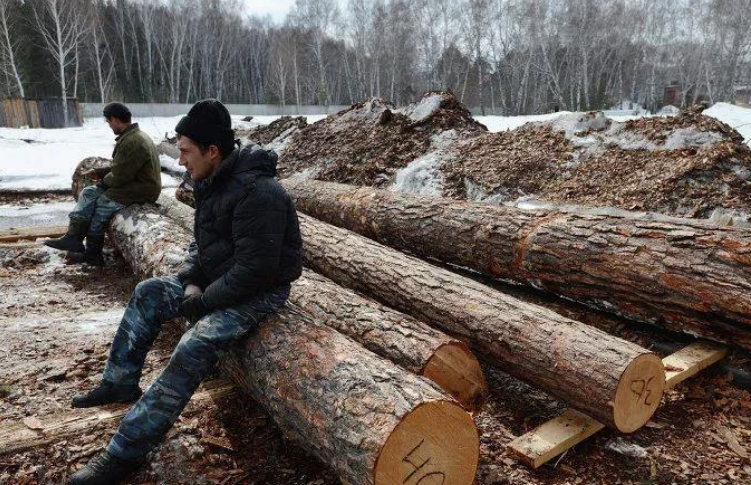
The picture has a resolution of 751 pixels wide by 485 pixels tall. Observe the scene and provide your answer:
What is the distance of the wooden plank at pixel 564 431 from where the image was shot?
2799 millimetres

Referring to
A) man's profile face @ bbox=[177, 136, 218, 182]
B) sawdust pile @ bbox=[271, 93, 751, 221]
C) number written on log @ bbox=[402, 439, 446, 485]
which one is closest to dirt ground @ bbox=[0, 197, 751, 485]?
number written on log @ bbox=[402, 439, 446, 485]

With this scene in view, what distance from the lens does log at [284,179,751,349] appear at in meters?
3.66

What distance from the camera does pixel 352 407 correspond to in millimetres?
2285

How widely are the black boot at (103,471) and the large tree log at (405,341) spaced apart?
1397 mm

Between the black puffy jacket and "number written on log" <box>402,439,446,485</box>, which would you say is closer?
"number written on log" <box>402,439,446,485</box>

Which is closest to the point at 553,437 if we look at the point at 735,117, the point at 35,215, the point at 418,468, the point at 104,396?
the point at 418,468

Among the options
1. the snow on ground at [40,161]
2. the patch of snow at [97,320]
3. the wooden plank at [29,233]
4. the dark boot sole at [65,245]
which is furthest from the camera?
the snow on ground at [40,161]

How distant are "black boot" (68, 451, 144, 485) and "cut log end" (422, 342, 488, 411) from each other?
1.68 metres

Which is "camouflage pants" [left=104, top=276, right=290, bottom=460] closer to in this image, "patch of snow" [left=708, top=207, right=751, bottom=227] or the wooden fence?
"patch of snow" [left=708, top=207, right=751, bottom=227]

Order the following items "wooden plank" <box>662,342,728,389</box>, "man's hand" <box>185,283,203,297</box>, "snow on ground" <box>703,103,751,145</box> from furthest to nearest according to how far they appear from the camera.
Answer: "snow on ground" <box>703,103,751,145</box> < "wooden plank" <box>662,342,728,389</box> < "man's hand" <box>185,283,203,297</box>

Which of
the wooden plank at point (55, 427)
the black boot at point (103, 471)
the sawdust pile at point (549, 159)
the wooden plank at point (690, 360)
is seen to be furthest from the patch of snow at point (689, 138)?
the black boot at point (103, 471)

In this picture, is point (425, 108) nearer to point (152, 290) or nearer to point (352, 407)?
point (152, 290)

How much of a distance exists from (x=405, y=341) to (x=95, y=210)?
475cm

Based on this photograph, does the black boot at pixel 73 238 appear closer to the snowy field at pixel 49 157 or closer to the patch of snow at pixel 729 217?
the snowy field at pixel 49 157
